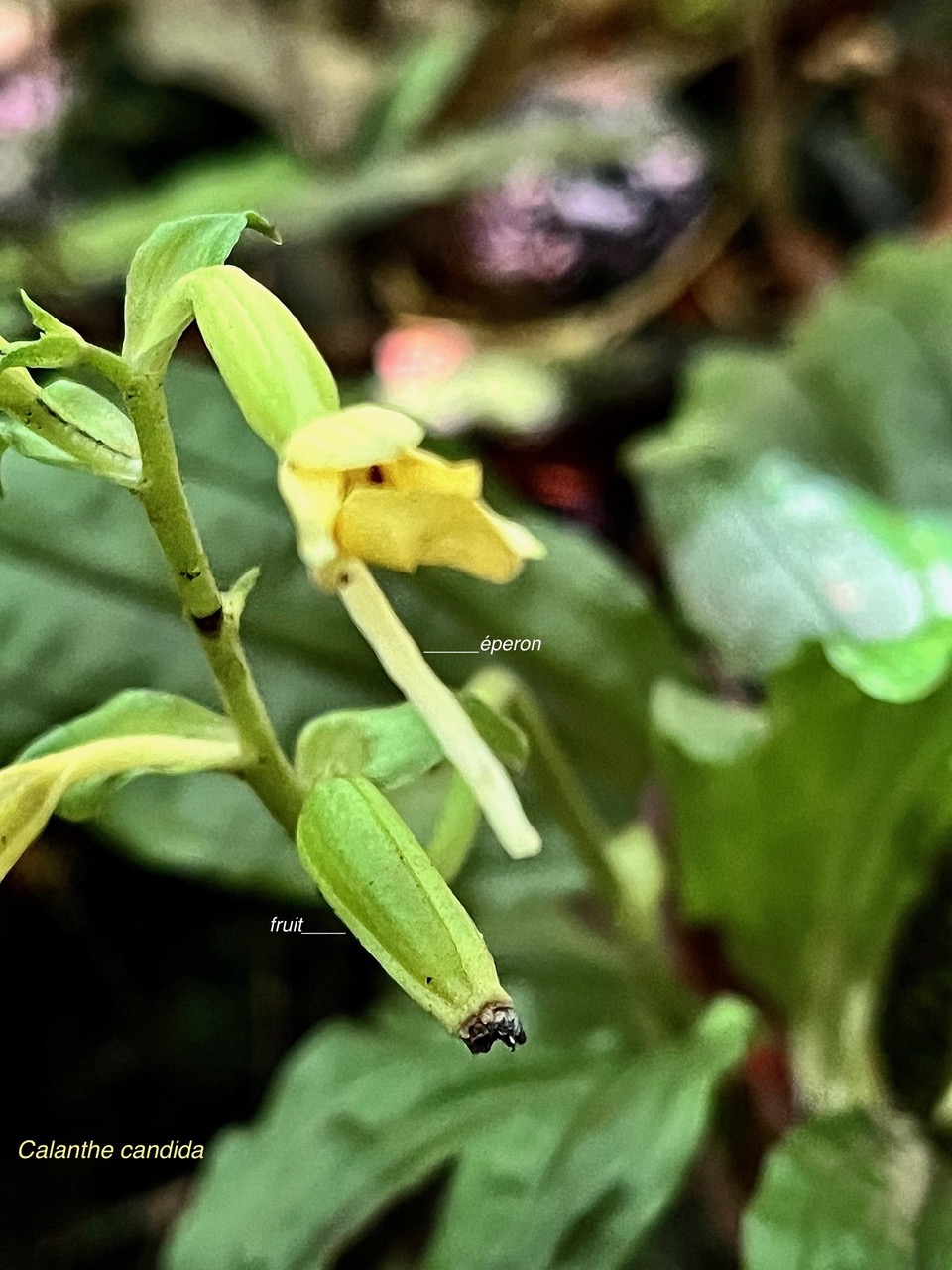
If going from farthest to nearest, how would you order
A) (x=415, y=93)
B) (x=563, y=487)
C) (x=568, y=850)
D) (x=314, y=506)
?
(x=415, y=93), (x=563, y=487), (x=568, y=850), (x=314, y=506)

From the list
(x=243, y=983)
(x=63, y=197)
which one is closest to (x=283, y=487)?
(x=243, y=983)

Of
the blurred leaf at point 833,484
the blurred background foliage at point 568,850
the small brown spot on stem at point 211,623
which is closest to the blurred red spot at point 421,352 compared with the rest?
the blurred background foliage at point 568,850

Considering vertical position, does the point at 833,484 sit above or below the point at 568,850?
above

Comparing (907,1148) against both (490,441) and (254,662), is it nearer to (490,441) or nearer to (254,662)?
(254,662)

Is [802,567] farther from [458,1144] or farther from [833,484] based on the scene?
[458,1144]

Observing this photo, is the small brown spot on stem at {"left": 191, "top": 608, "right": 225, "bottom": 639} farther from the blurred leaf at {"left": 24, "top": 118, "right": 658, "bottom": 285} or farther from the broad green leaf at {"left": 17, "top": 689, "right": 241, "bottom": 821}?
the blurred leaf at {"left": 24, "top": 118, "right": 658, "bottom": 285}

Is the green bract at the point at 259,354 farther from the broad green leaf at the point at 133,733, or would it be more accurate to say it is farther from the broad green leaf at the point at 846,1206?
the broad green leaf at the point at 846,1206

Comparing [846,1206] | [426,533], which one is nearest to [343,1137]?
[846,1206]
